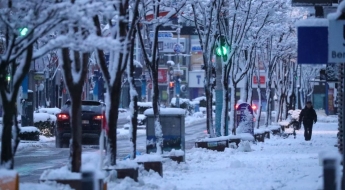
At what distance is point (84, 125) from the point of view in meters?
29.6

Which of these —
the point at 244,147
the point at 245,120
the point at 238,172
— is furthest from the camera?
the point at 245,120

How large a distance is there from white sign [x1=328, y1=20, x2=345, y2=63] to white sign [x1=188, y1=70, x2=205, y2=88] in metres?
80.1

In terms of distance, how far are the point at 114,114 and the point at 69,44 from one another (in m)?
4.28

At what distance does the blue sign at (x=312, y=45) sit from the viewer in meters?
12.8

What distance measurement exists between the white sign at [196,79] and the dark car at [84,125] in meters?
→ 62.5

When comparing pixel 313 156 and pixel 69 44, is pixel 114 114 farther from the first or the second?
pixel 313 156

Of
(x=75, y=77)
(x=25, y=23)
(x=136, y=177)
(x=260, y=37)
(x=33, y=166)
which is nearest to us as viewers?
(x=25, y=23)

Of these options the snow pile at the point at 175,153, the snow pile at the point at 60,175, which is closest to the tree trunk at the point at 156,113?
the snow pile at the point at 175,153

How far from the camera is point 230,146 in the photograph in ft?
95.6

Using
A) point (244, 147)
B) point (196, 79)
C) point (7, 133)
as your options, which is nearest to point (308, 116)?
point (244, 147)

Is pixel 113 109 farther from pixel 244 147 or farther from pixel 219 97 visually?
pixel 219 97

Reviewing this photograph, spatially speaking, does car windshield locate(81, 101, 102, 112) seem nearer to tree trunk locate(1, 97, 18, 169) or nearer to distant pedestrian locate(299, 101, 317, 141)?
distant pedestrian locate(299, 101, 317, 141)

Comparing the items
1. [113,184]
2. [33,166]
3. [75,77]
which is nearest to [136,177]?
[113,184]

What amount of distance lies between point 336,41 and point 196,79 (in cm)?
8281
